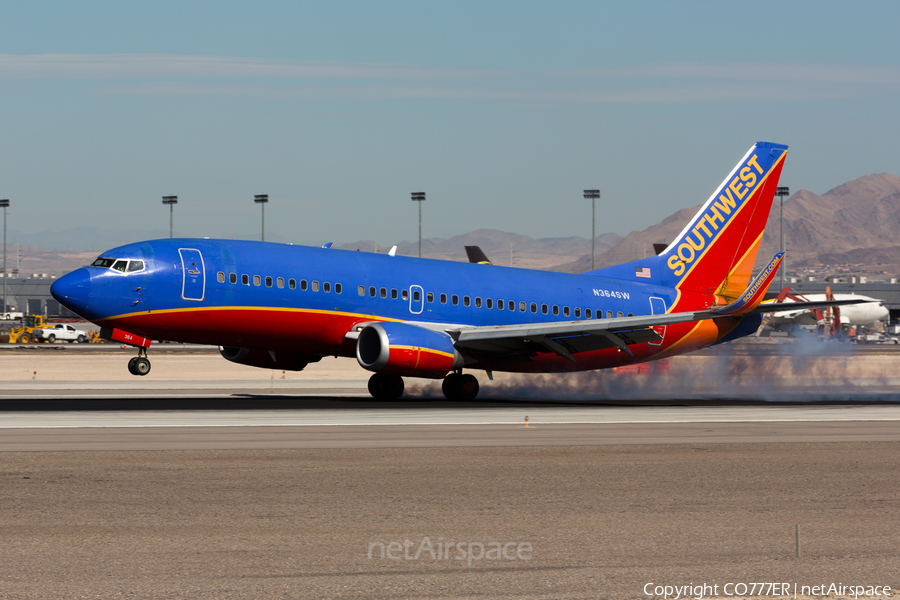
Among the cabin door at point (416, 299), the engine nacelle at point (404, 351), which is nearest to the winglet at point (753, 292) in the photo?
the engine nacelle at point (404, 351)

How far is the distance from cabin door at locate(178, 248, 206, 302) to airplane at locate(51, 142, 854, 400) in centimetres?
5

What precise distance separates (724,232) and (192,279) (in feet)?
78.0

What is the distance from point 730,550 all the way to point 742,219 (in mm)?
34894

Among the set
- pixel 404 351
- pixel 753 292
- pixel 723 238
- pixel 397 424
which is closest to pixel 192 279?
pixel 404 351

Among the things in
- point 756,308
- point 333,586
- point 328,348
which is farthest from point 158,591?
point 756,308

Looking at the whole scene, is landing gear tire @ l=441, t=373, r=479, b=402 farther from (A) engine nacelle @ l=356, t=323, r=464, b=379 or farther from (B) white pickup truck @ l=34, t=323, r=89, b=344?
(B) white pickup truck @ l=34, t=323, r=89, b=344

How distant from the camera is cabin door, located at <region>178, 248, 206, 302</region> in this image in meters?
33.3

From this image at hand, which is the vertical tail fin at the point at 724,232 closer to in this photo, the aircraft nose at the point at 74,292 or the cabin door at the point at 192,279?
the cabin door at the point at 192,279

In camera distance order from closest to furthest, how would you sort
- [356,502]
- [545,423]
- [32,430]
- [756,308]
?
[356,502], [32,430], [545,423], [756,308]

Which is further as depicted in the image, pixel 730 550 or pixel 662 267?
pixel 662 267

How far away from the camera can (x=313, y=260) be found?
35656 millimetres

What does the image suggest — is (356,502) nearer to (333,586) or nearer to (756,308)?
(333,586)

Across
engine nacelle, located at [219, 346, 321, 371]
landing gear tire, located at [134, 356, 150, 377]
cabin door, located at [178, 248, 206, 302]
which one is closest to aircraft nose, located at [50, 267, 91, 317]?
landing gear tire, located at [134, 356, 150, 377]

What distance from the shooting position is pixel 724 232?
146 feet
